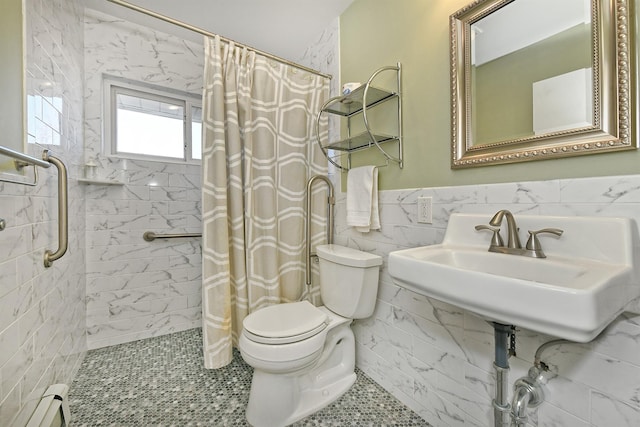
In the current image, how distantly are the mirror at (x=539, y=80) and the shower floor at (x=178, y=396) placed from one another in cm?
127

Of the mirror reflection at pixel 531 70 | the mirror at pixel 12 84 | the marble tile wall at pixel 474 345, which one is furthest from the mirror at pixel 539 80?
the mirror at pixel 12 84

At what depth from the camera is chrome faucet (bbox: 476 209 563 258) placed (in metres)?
0.82

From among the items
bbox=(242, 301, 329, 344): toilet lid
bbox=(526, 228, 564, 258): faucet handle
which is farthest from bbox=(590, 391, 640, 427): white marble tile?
bbox=(242, 301, 329, 344): toilet lid

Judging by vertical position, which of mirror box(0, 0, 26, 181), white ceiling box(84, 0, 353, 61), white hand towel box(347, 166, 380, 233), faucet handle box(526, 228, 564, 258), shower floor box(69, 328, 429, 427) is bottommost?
shower floor box(69, 328, 429, 427)

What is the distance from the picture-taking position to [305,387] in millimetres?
1328

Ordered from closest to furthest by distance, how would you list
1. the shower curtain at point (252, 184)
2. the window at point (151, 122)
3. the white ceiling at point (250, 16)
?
1. the shower curtain at point (252, 184)
2. the white ceiling at point (250, 16)
3. the window at point (151, 122)

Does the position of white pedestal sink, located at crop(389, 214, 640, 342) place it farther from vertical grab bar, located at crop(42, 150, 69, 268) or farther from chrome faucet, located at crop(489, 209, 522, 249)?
vertical grab bar, located at crop(42, 150, 69, 268)

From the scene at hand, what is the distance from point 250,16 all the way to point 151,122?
114cm

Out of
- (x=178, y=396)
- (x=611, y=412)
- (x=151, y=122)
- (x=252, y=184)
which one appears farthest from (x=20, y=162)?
(x=611, y=412)

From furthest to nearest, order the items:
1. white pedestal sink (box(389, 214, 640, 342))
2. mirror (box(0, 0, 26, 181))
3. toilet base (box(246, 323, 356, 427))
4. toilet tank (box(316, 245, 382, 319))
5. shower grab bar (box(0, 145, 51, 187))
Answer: toilet tank (box(316, 245, 382, 319)) < toilet base (box(246, 323, 356, 427)) < mirror (box(0, 0, 26, 181)) < shower grab bar (box(0, 145, 51, 187)) < white pedestal sink (box(389, 214, 640, 342))

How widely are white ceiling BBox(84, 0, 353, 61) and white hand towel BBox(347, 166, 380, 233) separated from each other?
114 cm

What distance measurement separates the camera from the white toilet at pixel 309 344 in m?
1.16

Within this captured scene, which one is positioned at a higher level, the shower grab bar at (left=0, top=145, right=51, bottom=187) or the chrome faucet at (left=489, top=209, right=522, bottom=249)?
the shower grab bar at (left=0, top=145, right=51, bottom=187)

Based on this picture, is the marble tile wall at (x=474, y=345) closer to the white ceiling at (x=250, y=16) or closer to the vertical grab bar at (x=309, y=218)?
the vertical grab bar at (x=309, y=218)
